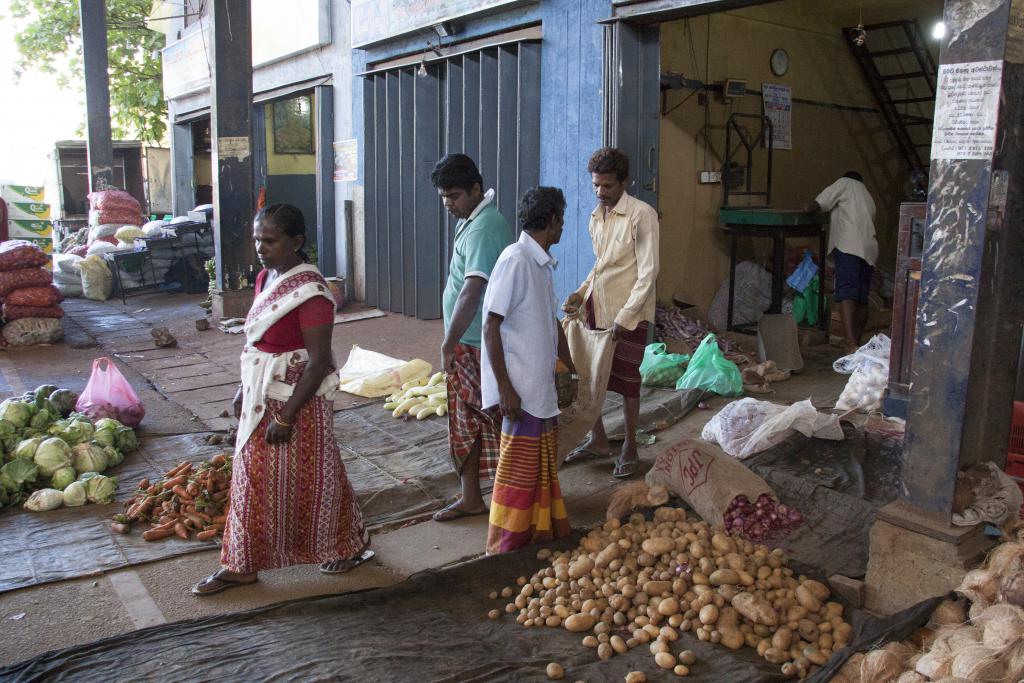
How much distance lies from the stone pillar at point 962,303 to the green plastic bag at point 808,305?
5.83 m

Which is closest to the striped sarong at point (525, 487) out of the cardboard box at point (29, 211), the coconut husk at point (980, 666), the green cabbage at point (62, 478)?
the coconut husk at point (980, 666)

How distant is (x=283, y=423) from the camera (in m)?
3.54

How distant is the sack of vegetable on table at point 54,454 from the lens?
477cm

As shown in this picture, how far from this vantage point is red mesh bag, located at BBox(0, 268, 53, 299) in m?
8.98

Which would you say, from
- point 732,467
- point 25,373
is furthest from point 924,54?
point 25,373

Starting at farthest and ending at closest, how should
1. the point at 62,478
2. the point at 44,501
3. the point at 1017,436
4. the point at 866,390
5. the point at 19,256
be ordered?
the point at 19,256 → the point at 866,390 → the point at 62,478 → the point at 44,501 → the point at 1017,436

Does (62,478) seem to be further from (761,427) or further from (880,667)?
(880,667)

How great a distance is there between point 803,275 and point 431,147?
14.6ft

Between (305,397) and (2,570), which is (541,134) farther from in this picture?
(2,570)

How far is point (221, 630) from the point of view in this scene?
11.1 feet

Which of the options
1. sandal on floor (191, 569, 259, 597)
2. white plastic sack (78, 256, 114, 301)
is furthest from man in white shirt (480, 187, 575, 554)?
white plastic sack (78, 256, 114, 301)

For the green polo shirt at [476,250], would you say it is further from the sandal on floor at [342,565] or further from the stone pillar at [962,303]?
the stone pillar at [962,303]

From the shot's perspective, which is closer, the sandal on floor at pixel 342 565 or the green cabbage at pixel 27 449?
the sandal on floor at pixel 342 565

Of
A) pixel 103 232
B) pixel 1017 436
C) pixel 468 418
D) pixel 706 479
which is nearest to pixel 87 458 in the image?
pixel 468 418
